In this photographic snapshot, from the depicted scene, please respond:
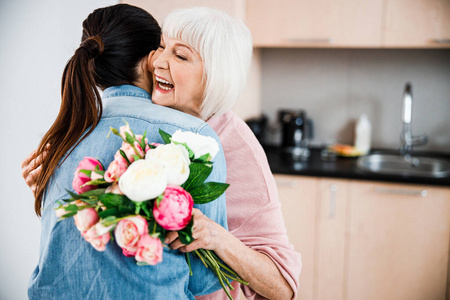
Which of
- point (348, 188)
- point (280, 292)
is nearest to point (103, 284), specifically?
point (280, 292)

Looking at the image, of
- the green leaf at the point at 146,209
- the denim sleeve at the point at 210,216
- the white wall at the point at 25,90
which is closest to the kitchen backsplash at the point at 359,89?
the white wall at the point at 25,90

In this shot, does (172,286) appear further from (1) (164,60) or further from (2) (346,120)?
(2) (346,120)

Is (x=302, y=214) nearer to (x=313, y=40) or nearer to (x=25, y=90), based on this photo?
(x=313, y=40)

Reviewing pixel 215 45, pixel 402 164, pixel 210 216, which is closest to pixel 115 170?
pixel 210 216

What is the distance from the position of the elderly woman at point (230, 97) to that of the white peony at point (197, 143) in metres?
0.31

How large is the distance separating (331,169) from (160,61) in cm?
147

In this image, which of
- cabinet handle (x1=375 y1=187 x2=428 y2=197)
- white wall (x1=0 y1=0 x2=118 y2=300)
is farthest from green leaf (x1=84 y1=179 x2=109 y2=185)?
cabinet handle (x1=375 y1=187 x2=428 y2=197)

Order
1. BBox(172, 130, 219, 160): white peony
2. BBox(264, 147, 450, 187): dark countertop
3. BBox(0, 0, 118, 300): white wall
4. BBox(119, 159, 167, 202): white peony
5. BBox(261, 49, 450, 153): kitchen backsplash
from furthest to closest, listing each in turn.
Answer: BBox(261, 49, 450, 153): kitchen backsplash < BBox(264, 147, 450, 187): dark countertop < BBox(0, 0, 118, 300): white wall < BBox(172, 130, 219, 160): white peony < BBox(119, 159, 167, 202): white peony

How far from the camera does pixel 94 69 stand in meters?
0.98

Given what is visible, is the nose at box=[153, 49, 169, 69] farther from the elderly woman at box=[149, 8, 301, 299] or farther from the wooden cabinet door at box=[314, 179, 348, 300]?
the wooden cabinet door at box=[314, 179, 348, 300]

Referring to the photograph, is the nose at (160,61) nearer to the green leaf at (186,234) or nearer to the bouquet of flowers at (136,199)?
the bouquet of flowers at (136,199)

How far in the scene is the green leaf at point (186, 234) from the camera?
750mm

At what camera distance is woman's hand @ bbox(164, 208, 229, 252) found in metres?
0.79

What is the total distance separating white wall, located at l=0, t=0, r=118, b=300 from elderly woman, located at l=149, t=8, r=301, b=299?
347 millimetres
